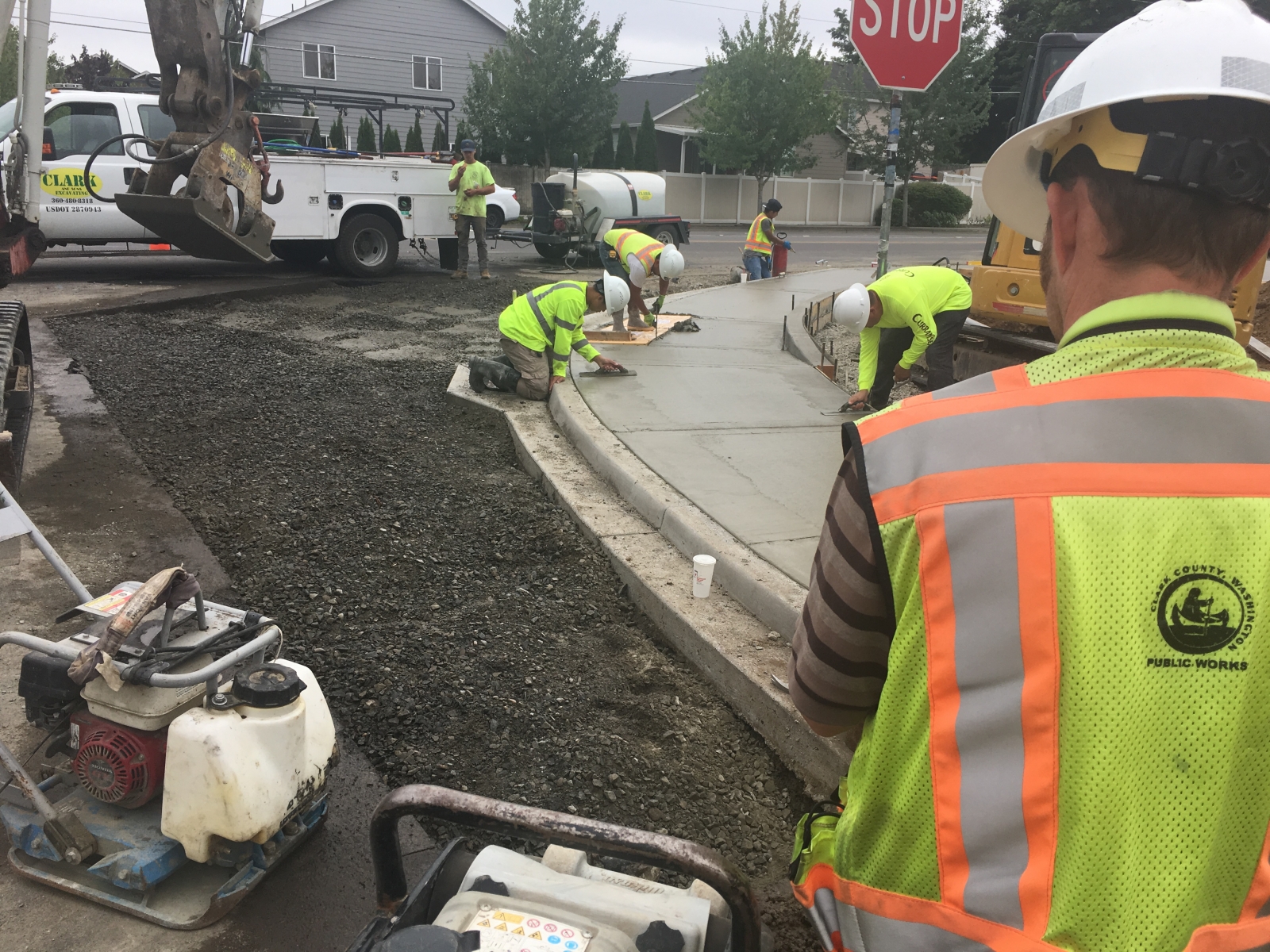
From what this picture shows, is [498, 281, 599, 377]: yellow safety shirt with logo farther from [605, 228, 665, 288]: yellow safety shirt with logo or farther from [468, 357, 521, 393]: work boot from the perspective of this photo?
[605, 228, 665, 288]: yellow safety shirt with logo

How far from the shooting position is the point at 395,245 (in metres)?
14.7

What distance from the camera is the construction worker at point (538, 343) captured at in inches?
302

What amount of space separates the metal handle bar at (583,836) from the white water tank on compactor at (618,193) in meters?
16.7

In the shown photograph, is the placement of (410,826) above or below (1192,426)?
below

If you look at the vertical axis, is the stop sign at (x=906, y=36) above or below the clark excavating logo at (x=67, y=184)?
above

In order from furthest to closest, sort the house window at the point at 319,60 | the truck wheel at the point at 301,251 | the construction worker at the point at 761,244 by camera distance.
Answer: the house window at the point at 319,60, the construction worker at the point at 761,244, the truck wheel at the point at 301,251

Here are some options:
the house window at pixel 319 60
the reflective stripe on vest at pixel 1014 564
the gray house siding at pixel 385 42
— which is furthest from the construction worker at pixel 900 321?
the house window at pixel 319 60

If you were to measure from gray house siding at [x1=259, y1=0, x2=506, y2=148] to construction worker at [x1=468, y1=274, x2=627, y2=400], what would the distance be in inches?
1222

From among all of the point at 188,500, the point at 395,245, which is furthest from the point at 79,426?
the point at 395,245

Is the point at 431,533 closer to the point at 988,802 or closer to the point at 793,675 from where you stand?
the point at 793,675

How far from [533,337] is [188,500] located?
3.05m

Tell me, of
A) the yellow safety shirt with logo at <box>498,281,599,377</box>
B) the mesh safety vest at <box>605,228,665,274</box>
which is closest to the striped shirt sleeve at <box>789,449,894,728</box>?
the yellow safety shirt with logo at <box>498,281,599,377</box>

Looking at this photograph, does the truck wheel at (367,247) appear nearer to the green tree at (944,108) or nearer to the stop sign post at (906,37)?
the stop sign post at (906,37)

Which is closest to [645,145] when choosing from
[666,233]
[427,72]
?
[427,72]
